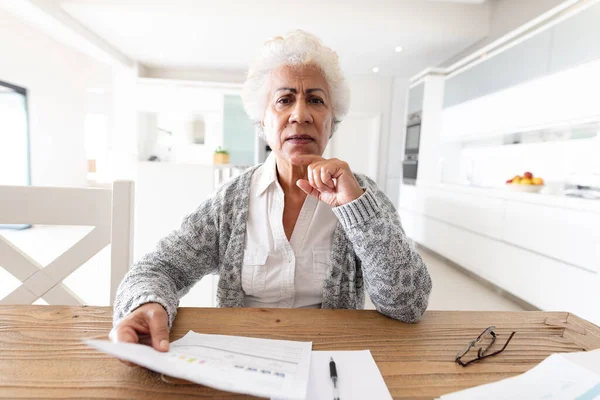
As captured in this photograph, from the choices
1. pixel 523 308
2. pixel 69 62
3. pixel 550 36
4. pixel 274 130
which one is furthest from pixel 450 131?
pixel 69 62

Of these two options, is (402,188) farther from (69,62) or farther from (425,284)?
(69,62)

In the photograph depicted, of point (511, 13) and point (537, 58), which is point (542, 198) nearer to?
point (537, 58)

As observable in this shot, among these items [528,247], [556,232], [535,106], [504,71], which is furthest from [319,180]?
[504,71]

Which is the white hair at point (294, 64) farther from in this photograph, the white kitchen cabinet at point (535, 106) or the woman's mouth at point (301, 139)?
the white kitchen cabinet at point (535, 106)

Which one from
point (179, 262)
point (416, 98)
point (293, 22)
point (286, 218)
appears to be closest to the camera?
point (179, 262)

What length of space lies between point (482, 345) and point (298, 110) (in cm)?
71

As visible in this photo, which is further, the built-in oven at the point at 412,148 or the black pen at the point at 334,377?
the built-in oven at the point at 412,148

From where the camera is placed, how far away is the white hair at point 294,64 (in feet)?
3.26

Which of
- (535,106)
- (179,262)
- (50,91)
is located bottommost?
(179,262)

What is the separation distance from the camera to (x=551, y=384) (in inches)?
21.1

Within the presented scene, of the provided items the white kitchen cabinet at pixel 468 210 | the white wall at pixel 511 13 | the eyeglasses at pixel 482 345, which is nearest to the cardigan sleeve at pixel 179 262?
the eyeglasses at pixel 482 345

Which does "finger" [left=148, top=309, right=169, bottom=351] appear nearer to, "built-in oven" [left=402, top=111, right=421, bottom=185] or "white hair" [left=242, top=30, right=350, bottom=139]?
"white hair" [left=242, top=30, right=350, bottom=139]

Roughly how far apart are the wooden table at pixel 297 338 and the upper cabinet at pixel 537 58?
2719 mm

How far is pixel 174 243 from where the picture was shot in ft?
3.02
